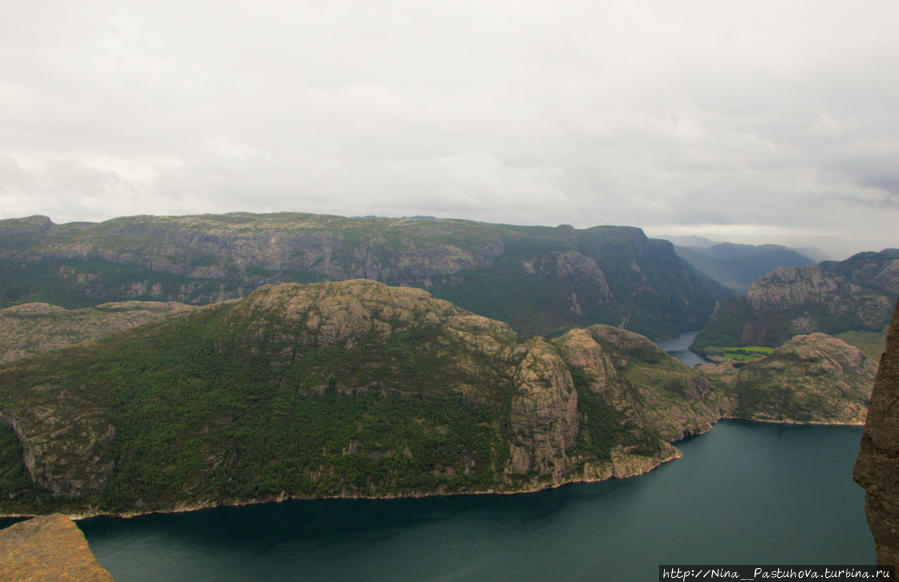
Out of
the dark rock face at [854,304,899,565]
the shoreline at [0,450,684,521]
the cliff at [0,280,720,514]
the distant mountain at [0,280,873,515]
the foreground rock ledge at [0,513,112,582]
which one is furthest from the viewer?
the cliff at [0,280,720,514]

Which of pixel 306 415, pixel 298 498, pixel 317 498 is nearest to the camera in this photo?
pixel 298 498

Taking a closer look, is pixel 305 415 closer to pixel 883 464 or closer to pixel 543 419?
pixel 543 419

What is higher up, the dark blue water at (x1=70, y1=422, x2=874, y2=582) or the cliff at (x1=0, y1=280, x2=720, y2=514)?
the cliff at (x1=0, y1=280, x2=720, y2=514)

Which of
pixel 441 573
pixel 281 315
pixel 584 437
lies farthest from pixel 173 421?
pixel 584 437

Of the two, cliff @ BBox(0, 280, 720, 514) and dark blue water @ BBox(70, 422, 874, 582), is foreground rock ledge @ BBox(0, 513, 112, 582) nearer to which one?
dark blue water @ BBox(70, 422, 874, 582)

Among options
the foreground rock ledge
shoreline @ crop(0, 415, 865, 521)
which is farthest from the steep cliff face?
the foreground rock ledge

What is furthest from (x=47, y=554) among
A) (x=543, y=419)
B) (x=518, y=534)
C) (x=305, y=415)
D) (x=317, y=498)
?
(x=543, y=419)

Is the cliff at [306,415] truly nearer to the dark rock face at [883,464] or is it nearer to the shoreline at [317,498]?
the shoreline at [317,498]
